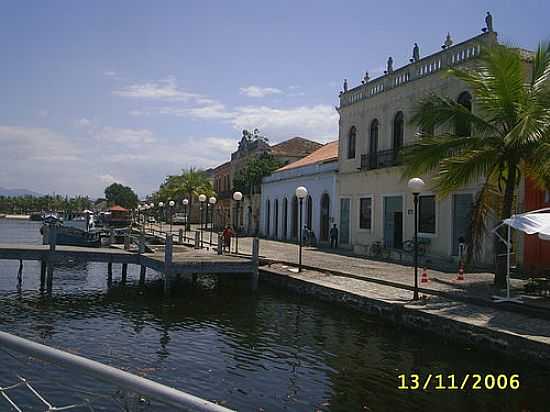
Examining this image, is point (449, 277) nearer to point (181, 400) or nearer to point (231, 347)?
point (231, 347)

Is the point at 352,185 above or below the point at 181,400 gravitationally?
above

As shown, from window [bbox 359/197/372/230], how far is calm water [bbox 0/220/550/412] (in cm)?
1071

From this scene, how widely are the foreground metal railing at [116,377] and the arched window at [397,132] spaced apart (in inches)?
985

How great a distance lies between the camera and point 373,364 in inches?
420

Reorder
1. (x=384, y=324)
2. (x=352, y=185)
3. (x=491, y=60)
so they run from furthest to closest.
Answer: (x=352, y=185) < (x=491, y=60) < (x=384, y=324)

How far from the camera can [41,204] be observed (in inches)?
5802

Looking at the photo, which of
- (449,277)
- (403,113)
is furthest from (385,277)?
(403,113)

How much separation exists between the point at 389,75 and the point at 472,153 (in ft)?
45.0

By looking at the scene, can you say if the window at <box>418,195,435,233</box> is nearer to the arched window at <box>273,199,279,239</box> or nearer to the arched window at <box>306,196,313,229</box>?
the arched window at <box>306,196,313,229</box>

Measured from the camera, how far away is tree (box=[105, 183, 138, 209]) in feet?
402

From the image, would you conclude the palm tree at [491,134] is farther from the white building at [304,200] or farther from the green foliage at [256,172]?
the green foliage at [256,172]

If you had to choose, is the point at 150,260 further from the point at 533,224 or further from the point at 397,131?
the point at 397,131

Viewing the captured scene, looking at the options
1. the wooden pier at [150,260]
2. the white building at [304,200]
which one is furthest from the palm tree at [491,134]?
the white building at [304,200]

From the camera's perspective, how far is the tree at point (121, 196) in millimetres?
122500
